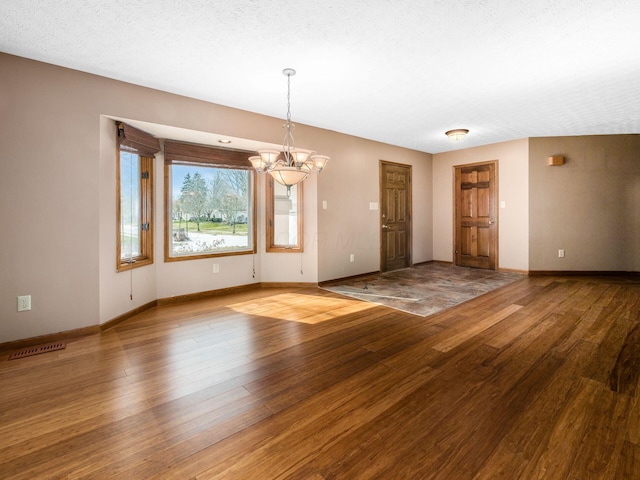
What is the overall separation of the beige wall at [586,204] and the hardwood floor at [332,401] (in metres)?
2.74

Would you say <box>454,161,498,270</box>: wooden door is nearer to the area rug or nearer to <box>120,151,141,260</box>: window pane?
the area rug

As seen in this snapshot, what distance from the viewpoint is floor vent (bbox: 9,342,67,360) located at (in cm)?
264

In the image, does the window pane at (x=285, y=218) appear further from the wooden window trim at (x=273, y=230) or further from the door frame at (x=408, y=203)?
the door frame at (x=408, y=203)

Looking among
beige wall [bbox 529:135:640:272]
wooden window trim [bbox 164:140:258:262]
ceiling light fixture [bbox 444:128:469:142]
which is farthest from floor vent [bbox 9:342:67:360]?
beige wall [bbox 529:135:640:272]

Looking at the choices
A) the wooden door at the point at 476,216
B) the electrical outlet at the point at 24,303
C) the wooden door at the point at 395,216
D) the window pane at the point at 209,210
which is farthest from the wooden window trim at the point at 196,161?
the wooden door at the point at 476,216

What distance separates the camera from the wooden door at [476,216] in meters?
6.33

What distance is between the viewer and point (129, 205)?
3701 mm

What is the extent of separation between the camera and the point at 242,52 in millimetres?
2719

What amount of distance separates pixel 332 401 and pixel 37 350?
265 cm

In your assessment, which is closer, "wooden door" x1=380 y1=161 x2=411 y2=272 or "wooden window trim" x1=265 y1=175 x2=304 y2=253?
"wooden window trim" x1=265 y1=175 x2=304 y2=253

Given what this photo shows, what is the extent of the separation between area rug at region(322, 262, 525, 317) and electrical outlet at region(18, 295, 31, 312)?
11.4ft

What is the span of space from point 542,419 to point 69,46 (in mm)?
4291

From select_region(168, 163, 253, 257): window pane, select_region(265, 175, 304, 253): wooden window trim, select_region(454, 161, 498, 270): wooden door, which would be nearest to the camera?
→ select_region(168, 163, 253, 257): window pane

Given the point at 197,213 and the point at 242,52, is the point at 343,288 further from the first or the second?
the point at 242,52
